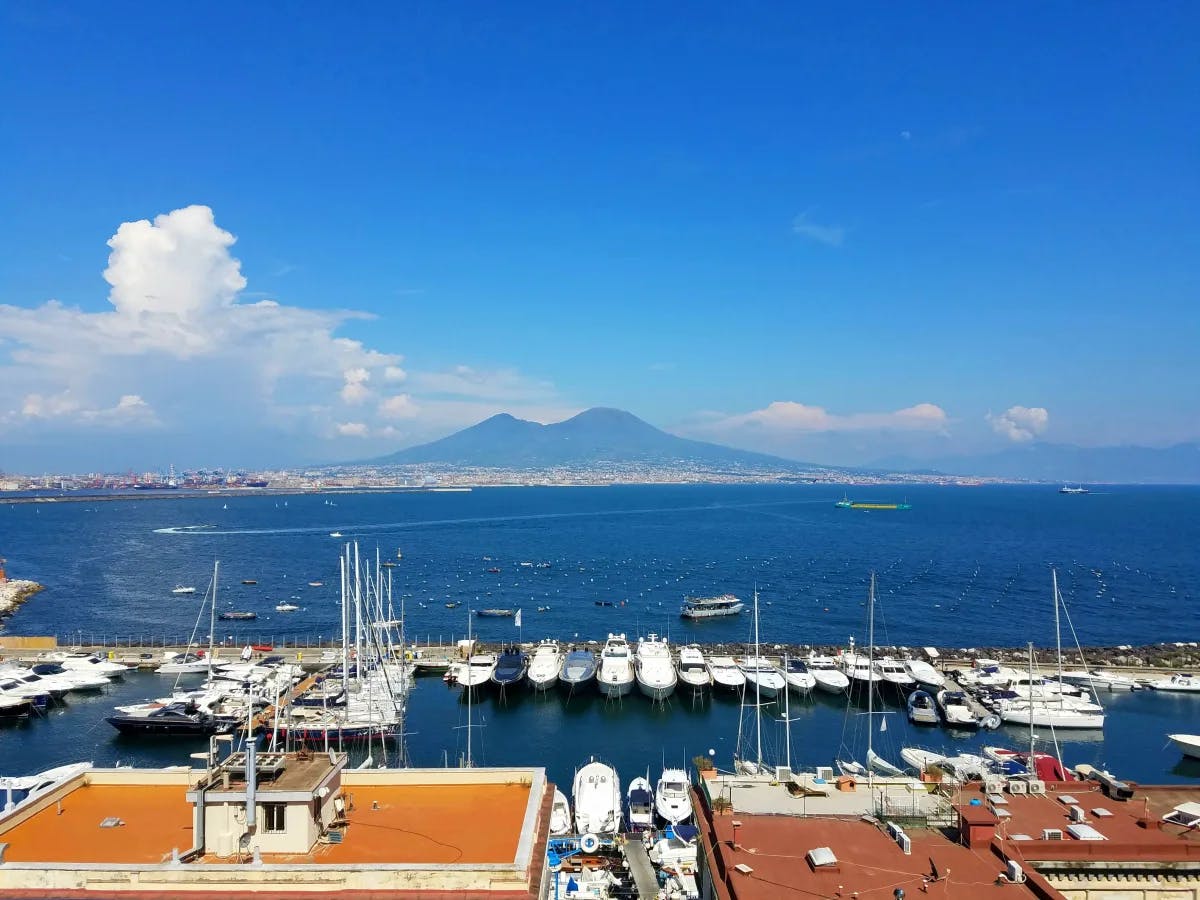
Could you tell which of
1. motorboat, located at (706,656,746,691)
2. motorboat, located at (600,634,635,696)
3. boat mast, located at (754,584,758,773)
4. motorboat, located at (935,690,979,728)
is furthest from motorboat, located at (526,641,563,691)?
motorboat, located at (935,690,979,728)

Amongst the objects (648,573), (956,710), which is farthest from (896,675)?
(648,573)

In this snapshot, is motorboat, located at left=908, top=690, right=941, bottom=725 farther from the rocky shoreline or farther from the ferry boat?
the rocky shoreline

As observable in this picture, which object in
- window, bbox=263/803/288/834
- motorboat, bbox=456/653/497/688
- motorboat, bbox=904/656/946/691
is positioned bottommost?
motorboat, bbox=904/656/946/691

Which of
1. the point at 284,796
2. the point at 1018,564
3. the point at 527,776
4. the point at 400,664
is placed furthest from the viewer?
the point at 1018,564

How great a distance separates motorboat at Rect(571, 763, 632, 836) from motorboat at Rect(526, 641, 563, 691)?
643 inches

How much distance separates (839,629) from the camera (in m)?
68.0

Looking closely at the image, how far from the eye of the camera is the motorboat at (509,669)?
158ft

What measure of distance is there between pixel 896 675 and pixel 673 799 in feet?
76.9

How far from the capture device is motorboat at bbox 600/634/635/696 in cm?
4753

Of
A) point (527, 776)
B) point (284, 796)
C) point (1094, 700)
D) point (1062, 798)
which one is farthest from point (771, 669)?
point (284, 796)

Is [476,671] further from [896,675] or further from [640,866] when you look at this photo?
[896,675]

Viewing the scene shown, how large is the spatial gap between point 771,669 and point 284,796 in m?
41.6

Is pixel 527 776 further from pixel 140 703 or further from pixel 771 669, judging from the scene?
pixel 140 703

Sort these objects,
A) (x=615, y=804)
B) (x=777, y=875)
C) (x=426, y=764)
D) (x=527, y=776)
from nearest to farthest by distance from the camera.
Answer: (x=777, y=875), (x=527, y=776), (x=615, y=804), (x=426, y=764)
